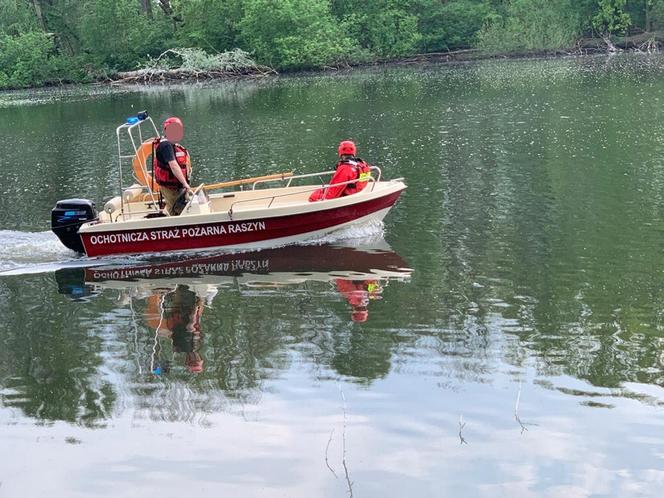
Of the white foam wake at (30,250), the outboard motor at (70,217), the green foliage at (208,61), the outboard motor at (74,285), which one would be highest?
the green foliage at (208,61)

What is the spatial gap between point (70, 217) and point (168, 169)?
5.30ft

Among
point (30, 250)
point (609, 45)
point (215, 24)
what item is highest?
point (215, 24)

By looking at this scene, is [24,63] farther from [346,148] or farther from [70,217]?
[346,148]

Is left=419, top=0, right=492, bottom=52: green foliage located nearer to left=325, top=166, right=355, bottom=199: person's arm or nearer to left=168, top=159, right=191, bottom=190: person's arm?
left=325, top=166, right=355, bottom=199: person's arm

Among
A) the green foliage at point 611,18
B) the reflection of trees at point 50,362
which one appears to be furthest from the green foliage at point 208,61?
the reflection of trees at point 50,362

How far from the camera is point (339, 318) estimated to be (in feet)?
35.4

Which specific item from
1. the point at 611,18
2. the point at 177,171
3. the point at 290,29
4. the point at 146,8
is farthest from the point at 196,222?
the point at 146,8

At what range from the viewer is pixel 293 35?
57.2 m

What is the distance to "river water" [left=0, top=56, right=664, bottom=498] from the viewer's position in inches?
284

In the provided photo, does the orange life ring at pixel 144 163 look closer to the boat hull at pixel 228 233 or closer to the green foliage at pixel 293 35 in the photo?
the boat hull at pixel 228 233

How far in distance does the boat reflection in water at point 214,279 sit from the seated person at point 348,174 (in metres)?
0.87

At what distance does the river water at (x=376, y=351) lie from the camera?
23.7 feet

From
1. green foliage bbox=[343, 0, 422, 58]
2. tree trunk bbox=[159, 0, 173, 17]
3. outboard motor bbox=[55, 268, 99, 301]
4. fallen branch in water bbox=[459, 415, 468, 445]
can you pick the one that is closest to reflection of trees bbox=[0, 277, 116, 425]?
outboard motor bbox=[55, 268, 99, 301]

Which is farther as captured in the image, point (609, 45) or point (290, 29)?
point (290, 29)
